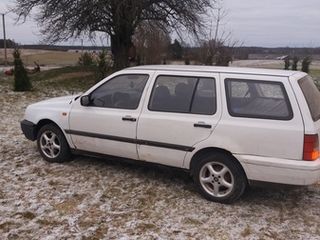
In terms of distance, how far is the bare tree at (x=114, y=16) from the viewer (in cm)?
1644

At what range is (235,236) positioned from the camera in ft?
12.9

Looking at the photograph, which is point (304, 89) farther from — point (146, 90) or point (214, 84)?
point (146, 90)

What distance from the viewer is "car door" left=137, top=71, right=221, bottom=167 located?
15.1 feet

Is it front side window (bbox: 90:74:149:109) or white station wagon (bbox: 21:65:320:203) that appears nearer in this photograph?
white station wagon (bbox: 21:65:320:203)

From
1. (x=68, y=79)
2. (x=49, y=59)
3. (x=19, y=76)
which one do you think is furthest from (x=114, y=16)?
(x=49, y=59)

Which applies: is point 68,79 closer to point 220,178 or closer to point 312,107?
point 220,178

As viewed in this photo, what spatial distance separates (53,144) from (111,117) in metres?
1.27

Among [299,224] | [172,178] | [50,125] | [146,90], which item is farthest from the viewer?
[50,125]

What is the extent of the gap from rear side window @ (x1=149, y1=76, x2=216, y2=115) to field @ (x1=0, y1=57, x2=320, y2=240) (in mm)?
826

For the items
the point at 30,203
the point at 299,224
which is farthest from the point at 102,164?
the point at 299,224

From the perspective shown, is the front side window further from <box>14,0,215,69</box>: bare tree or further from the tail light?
<box>14,0,215,69</box>: bare tree

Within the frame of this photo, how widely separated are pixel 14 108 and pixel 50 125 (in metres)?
5.56

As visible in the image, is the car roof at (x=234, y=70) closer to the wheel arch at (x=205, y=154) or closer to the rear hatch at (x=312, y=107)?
the rear hatch at (x=312, y=107)

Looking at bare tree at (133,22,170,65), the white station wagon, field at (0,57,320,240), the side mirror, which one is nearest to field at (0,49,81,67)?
bare tree at (133,22,170,65)
